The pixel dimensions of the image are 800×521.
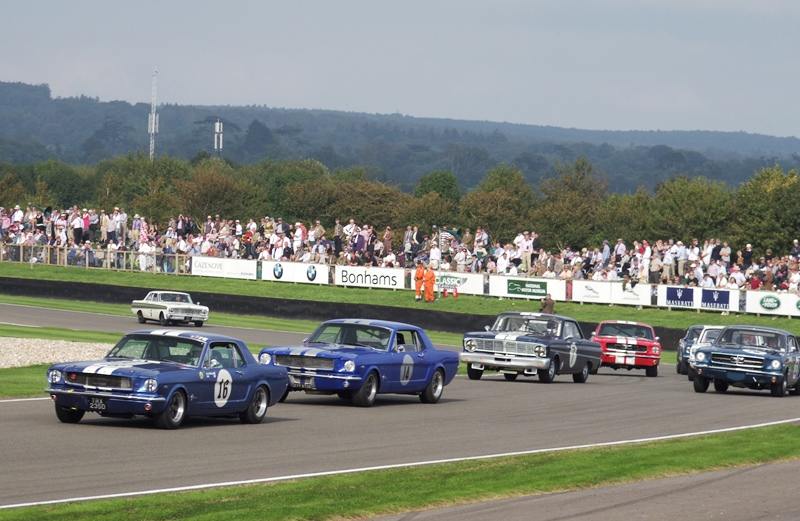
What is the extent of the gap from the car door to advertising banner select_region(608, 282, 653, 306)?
108 feet

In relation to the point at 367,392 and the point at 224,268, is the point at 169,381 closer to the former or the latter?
the point at 367,392

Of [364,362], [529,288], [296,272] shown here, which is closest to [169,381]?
[364,362]

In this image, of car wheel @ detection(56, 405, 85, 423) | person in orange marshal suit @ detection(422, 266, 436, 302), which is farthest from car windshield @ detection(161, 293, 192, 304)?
car wheel @ detection(56, 405, 85, 423)

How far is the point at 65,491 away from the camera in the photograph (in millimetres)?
12398

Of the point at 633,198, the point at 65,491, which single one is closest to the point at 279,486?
the point at 65,491

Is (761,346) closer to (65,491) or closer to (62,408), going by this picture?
(62,408)

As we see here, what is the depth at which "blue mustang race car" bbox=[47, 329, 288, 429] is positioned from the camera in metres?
16.8

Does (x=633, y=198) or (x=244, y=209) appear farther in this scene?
(x=633, y=198)

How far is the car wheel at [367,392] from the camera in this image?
21.7 metres

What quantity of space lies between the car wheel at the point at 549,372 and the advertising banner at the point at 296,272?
28.2 meters

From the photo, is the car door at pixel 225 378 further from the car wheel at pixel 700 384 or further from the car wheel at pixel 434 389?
the car wheel at pixel 700 384

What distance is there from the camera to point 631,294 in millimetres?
50812

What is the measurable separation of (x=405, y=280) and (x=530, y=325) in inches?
1003

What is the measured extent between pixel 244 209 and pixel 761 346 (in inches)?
4251
